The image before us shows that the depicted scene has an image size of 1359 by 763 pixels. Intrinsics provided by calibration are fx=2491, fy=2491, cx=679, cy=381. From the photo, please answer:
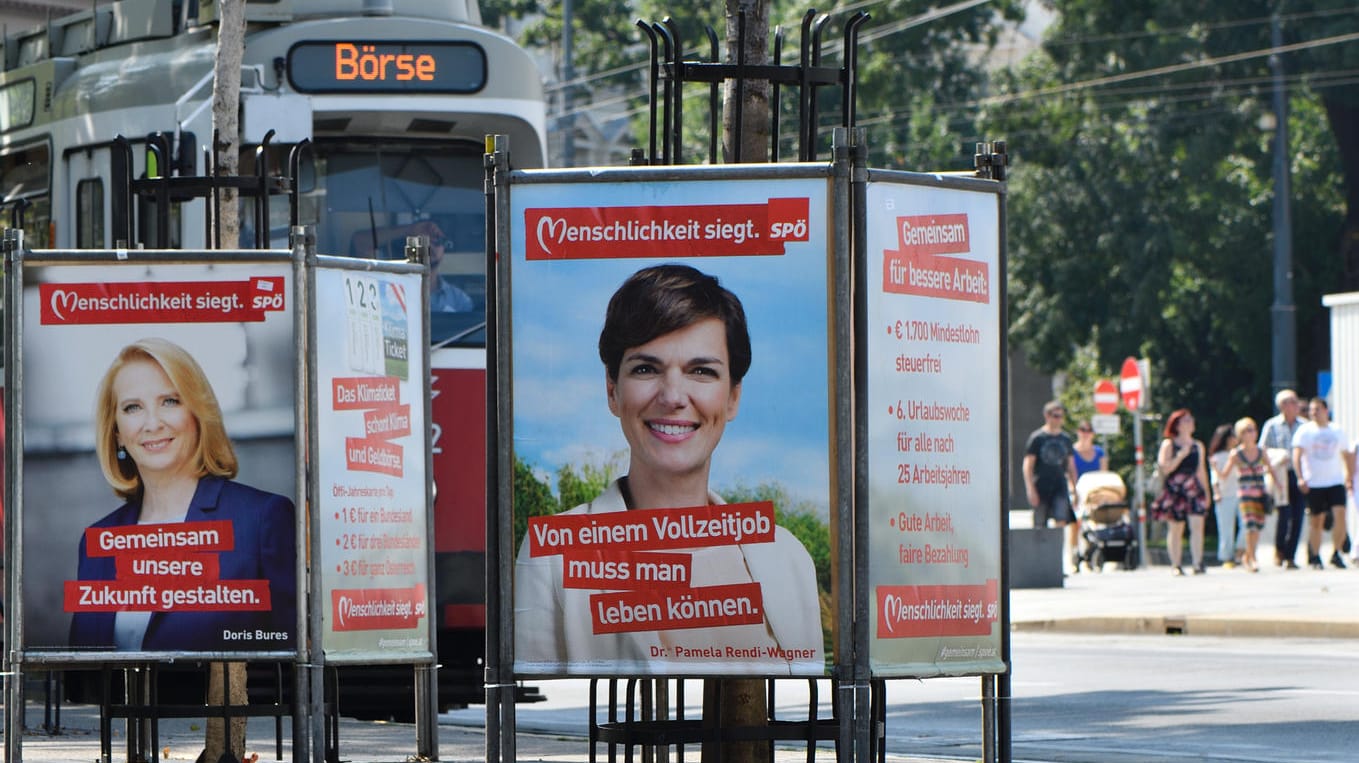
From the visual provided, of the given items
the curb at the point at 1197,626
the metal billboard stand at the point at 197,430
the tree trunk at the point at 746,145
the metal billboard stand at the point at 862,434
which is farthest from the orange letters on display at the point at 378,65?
the curb at the point at 1197,626

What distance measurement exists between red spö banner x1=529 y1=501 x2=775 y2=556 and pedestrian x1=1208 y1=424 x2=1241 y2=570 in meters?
18.4

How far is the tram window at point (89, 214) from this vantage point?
13.4 meters

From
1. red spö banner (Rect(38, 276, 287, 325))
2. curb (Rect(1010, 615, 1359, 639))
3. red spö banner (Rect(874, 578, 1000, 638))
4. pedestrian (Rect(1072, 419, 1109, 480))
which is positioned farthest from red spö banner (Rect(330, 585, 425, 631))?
pedestrian (Rect(1072, 419, 1109, 480))

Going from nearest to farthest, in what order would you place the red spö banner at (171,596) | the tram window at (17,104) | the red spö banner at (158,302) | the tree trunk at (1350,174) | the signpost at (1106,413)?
the red spö banner at (171,596) < the red spö banner at (158,302) < the tram window at (17,104) < the signpost at (1106,413) < the tree trunk at (1350,174)

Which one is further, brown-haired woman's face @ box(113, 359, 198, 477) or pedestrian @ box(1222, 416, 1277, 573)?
pedestrian @ box(1222, 416, 1277, 573)

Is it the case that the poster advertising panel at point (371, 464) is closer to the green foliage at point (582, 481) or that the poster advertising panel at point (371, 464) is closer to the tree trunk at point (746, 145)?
the tree trunk at point (746, 145)

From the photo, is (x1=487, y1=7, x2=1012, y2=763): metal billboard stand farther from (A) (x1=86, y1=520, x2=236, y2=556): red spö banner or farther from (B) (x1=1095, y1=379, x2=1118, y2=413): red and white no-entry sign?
(B) (x1=1095, y1=379, x2=1118, y2=413): red and white no-entry sign

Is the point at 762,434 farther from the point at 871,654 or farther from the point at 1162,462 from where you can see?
the point at 1162,462

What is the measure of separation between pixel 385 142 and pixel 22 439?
4657 millimetres

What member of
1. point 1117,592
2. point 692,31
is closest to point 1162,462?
point 1117,592

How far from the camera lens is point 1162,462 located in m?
25.3

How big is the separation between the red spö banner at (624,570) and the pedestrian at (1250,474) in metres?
17.7

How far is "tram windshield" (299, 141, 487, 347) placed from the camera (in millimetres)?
12969

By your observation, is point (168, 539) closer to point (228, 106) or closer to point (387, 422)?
point (387, 422)
